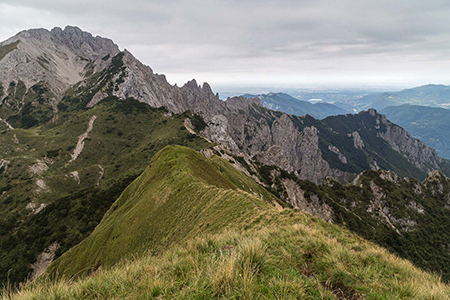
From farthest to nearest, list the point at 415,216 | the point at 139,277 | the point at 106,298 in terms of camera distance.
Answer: the point at 415,216, the point at 139,277, the point at 106,298

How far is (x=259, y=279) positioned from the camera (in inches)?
242

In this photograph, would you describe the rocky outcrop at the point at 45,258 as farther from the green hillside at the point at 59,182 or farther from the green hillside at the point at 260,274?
the green hillside at the point at 260,274

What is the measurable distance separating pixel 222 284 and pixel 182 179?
34687 mm

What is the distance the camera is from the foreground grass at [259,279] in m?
5.30

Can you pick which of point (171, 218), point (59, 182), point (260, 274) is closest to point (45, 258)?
point (59, 182)

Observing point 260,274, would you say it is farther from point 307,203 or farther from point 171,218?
point 307,203

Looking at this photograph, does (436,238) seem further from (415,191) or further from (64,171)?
(64,171)

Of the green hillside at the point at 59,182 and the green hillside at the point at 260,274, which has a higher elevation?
the green hillside at the point at 260,274

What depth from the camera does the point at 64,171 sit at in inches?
5906

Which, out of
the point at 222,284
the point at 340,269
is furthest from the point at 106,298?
the point at 340,269

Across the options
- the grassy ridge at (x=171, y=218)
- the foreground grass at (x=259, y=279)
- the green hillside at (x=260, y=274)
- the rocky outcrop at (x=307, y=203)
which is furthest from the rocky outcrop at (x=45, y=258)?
the rocky outcrop at (x=307, y=203)

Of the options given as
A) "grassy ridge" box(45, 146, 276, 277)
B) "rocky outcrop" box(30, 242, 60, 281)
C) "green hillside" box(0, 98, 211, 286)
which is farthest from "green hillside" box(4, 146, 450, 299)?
"rocky outcrop" box(30, 242, 60, 281)

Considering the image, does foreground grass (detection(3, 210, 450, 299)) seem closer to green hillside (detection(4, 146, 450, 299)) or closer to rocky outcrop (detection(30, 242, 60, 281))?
green hillside (detection(4, 146, 450, 299))

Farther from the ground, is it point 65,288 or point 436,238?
point 65,288
